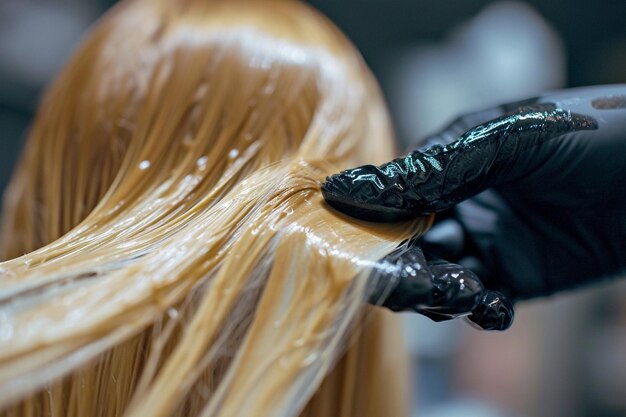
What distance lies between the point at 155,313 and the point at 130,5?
38cm

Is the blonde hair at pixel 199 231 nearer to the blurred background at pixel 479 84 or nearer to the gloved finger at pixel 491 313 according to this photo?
the gloved finger at pixel 491 313

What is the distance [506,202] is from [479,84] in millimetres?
1211

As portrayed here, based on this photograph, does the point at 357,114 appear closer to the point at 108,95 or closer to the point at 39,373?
the point at 108,95

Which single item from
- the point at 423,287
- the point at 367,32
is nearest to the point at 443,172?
the point at 423,287

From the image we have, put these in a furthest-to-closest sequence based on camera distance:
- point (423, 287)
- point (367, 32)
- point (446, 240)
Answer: point (367, 32), point (446, 240), point (423, 287)

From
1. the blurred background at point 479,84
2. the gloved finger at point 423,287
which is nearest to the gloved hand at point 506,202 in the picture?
the gloved finger at point 423,287

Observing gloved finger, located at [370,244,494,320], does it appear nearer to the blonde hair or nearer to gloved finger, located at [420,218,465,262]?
the blonde hair

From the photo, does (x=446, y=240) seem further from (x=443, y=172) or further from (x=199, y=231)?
(x=199, y=231)

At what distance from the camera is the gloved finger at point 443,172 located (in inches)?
18.0

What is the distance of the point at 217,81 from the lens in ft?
1.84

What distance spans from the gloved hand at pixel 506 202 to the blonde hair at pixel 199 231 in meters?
0.02

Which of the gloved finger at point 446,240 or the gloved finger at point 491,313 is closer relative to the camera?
the gloved finger at point 491,313

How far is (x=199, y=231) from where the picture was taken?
43 cm

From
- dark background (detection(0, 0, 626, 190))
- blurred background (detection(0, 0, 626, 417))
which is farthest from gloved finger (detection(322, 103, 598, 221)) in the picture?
dark background (detection(0, 0, 626, 190))
